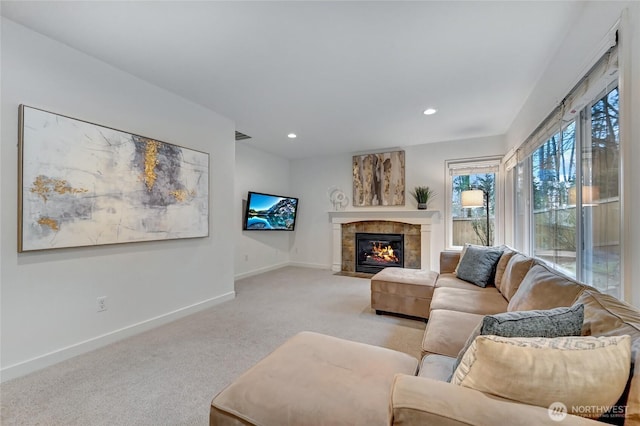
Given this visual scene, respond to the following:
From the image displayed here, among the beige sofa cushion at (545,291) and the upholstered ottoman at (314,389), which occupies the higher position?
the beige sofa cushion at (545,291)

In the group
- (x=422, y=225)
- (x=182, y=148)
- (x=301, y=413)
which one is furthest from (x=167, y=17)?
(x=422, y=225)

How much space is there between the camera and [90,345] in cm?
226

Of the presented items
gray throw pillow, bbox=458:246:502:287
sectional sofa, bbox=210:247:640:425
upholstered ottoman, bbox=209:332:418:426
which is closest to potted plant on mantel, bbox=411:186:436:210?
gray throw pillow, bbox=458:246:502:287

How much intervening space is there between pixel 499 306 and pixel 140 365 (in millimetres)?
2824

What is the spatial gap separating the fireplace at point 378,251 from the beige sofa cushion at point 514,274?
272cm

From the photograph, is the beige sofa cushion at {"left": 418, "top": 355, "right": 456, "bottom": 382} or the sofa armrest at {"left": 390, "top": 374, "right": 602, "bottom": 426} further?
the beige sofa cushion at {"left": 418, "top": 355, "right": 456, "bottom": 382}

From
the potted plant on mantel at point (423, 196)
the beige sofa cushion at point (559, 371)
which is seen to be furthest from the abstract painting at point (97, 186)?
the potted plant on mantel at point (423, 196)

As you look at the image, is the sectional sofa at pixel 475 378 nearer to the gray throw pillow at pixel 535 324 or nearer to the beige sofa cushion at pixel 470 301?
the gray throw pillow at pixel 535 324

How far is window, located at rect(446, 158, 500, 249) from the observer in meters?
4.54

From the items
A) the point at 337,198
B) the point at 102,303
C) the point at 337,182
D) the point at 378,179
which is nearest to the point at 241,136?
the point at 337,182

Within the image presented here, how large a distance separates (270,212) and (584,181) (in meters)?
4.43

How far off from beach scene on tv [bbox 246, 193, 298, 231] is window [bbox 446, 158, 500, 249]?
10.2 ft

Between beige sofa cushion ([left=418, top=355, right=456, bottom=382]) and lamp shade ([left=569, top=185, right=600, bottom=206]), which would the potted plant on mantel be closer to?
lamp shade ([left=569, top=185, right=600, bottom=206])

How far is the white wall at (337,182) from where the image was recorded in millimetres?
4746
